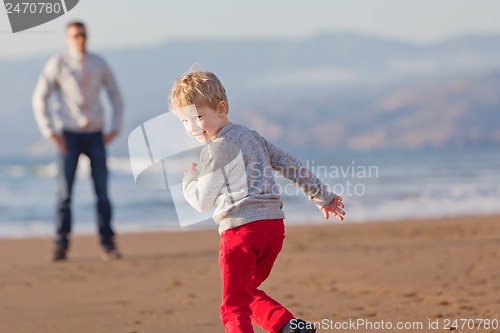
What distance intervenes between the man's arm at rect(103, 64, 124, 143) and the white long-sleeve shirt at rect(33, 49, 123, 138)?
2cm

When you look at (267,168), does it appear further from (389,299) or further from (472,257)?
(472,257)

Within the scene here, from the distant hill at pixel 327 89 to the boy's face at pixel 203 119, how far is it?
27057 millimetres

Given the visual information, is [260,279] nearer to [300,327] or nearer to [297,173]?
[300,327]

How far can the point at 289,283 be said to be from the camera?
20.9 ft

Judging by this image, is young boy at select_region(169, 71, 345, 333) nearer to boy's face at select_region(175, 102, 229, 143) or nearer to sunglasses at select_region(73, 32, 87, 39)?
boy's face at select_region(175, 102, 229, 143)

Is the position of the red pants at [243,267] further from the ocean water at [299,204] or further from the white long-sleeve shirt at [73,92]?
the ocean water at [299,204]

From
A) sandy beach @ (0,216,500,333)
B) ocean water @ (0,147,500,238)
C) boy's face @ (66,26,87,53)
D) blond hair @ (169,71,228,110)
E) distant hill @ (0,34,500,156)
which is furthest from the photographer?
distant hill @ (0,34,500,156)

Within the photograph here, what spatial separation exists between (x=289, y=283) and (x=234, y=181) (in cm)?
272

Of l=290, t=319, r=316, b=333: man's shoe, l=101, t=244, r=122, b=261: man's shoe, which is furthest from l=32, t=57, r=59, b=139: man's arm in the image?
l=290, t=319, r=316, b=333: man's shoe

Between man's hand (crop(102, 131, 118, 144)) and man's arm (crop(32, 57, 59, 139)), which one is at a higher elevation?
man's arm (crop(32, 57, 59, 139))

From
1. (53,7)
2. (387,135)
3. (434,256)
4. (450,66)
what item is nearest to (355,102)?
(387,135)

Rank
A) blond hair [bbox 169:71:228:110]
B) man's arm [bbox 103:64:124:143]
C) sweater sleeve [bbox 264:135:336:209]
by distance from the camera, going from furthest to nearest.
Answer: man's arm [bbox 103:64:124:143]
sweater sleeve [bbox 264:135:336:209]
blond hair [bbox 169:71:228:110]

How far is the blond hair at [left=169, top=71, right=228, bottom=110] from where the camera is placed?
12.2 ft

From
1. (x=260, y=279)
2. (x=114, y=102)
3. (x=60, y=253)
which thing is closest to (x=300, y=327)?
(x=260, y=279)
